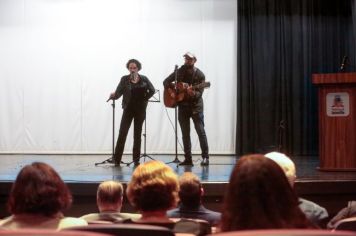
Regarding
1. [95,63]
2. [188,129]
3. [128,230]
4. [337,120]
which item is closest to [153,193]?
[128,230]

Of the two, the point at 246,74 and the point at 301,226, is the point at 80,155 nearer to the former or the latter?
the point at 246,74

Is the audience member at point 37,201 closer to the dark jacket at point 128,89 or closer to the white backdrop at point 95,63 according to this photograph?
the dark jacket at point 128,89

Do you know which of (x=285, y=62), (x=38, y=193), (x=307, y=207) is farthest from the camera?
(x=285, y=62)

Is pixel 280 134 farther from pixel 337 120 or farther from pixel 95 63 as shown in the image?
pixel 95 63

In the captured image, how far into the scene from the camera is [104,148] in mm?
10195

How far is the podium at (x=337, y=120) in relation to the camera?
228 inches

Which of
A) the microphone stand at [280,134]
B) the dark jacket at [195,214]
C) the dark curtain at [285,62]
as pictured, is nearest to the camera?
the dark jacket at [195,214]

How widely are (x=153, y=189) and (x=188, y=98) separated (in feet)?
15.1

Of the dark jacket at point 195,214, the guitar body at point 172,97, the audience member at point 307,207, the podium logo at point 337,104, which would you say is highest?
the guitar body at point 172,97

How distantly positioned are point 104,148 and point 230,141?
96.4 inches

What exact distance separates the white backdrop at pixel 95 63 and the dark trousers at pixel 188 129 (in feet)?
8.61

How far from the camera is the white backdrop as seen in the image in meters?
9.93

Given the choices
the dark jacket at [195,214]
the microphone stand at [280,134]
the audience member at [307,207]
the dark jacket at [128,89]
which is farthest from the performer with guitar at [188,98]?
the audience member at [307,207]

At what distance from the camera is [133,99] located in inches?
284
